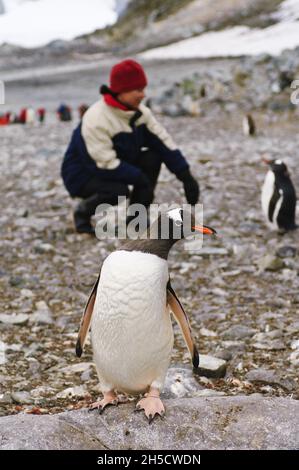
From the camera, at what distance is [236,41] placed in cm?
5647

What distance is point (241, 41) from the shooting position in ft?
183

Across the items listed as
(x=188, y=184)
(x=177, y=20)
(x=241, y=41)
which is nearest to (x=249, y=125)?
(x=188, y=184)

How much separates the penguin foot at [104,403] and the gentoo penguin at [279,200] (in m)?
4.23

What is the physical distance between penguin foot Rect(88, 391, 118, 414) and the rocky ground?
1.70 ft

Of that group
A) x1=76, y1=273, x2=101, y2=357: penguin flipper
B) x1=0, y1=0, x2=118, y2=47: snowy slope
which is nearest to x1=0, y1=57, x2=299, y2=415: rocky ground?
x1=76, y1=273, x2=101, y2=357: penguin flipper

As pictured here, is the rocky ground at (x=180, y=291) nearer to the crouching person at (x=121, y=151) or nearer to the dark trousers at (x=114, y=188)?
the dark trousers at (x=114, y=188)

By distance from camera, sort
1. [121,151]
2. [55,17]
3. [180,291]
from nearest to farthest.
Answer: [180,291] → [121,151] → [55,17]

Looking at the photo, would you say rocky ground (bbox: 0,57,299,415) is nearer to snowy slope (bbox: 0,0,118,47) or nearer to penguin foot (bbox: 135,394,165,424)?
penguin foot (bbox: 135,394,165,424)

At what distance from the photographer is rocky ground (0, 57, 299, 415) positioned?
3.83 meters

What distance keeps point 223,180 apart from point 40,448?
737 centimetres

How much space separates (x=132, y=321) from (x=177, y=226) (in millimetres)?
466

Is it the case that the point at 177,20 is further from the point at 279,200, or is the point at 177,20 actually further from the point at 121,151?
the point at 121,151

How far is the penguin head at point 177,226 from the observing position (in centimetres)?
304

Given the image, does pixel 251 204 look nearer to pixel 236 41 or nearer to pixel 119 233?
pixel 119 233
